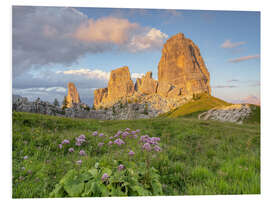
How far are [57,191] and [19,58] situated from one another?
3551 millimetres

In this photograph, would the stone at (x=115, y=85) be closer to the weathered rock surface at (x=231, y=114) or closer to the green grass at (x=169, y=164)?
the green grass at (x=169, y=164)

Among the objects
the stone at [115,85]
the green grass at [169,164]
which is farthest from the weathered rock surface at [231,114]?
the stone at [115,85]

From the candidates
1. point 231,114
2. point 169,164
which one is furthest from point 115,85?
point 169,164

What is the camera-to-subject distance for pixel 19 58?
3.82m

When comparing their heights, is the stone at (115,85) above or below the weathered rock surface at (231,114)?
above

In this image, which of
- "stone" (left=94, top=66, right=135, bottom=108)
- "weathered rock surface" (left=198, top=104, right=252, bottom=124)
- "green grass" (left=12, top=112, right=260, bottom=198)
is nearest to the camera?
"green grass" (left=12, top=112, right=260, bottom=198)

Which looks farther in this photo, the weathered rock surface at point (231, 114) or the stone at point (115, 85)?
the weathered rock surface at point (231, 114)

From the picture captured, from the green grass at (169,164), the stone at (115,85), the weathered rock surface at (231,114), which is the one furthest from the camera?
the weathered rock surface at (231,114)

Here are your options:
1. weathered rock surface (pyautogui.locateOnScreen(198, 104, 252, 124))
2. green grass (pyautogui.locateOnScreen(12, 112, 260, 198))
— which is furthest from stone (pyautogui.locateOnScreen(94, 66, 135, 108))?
weathered rock surface (pyautogui.locateOnScreen(198, 104, 252, 124))

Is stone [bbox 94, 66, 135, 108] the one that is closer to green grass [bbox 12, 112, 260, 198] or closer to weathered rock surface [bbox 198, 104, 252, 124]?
green grass [bbox 12, 112, 260, 198]

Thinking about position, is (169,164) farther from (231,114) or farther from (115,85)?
(115,85)

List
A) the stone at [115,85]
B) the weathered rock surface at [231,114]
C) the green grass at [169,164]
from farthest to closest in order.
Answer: the weathered rock surface at [231,114]
the stone at [115,85]
the green grass at [169,164]
